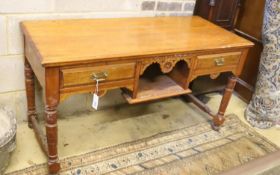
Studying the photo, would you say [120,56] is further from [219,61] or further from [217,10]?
[217,10]

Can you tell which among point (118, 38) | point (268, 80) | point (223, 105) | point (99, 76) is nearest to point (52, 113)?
point (99, 76)

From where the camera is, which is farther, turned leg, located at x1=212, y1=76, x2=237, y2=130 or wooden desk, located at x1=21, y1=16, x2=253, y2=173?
turned leg, located at x1=212, y1=76, x2=237, y2=130

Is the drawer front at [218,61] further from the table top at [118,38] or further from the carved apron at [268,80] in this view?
the carved apron at [268,80]

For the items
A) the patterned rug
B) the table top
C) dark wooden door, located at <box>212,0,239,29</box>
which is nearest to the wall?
the table top

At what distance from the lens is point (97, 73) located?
1.42m

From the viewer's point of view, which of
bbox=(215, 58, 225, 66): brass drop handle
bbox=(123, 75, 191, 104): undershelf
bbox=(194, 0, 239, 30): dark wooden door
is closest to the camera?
bbox=(123, 75, 191, 104): undershelf

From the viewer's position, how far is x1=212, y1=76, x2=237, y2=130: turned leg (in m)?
2.00

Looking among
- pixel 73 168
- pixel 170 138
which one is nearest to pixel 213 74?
pixel 170 138

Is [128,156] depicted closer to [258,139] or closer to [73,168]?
[73,168]

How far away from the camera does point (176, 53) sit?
5.22 ft

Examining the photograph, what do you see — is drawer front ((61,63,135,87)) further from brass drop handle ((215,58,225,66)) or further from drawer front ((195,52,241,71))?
brass drop handle ((215,58,225,66))

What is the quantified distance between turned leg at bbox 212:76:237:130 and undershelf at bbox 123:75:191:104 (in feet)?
1.20

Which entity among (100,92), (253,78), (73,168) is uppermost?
(100,92)

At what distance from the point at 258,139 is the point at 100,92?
1.27 meters
